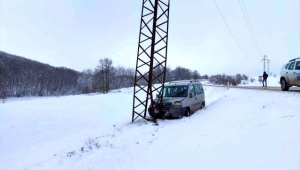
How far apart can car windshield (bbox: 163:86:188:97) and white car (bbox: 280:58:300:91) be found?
20.8ft

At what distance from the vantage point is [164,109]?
13.6m

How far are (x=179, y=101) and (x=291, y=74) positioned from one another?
7.22 meters

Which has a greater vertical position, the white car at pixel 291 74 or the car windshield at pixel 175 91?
the white car at pixel 291 74

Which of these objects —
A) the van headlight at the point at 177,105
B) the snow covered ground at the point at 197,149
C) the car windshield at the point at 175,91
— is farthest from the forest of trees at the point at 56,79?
the snow covered ground at the point at 197,149

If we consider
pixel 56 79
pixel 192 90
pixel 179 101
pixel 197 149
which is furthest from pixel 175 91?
pixel 56 79

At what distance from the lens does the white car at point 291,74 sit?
47.5 ft

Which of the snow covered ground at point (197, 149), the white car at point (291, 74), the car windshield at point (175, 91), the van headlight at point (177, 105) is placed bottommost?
the snow covered ground at point (197, 149)

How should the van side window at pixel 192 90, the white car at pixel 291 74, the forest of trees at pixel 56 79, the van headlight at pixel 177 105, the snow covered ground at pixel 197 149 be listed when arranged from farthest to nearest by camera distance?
the forest of trees at pixel 56 79 → the van side window at pixel 192 90 → the white car at pixel 291 74 → the van headlight at pixel 177 105 → the snow covered ground at pixel 197 149

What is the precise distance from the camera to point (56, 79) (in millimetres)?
135875

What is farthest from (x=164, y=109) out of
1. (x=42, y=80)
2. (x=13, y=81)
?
(x=42, y=80)

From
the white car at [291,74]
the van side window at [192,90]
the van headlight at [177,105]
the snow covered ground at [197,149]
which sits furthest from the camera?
the van side window at [192,90]

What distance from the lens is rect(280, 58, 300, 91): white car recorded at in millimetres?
14469

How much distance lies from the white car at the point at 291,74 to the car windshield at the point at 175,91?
6.34 m

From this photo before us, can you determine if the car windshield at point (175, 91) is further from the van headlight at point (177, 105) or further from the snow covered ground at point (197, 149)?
the snow covered ground at point (197, 149)
